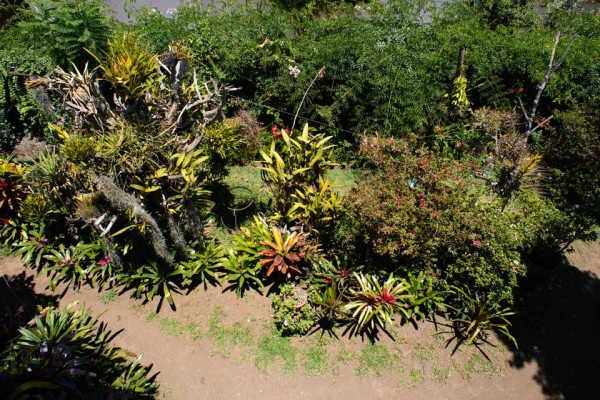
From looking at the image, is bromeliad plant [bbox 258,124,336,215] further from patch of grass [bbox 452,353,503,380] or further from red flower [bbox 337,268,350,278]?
patch of grass [bbox 452,353,503,380]

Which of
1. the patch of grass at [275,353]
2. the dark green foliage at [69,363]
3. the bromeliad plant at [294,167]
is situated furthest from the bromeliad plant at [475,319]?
the dark green foliage at [69,363]

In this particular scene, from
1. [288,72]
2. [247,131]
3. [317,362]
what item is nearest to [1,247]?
[247,131]

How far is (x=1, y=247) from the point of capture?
24.3ft

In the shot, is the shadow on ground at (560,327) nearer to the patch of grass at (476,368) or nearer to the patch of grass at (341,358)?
the patch of grass at (476,368)

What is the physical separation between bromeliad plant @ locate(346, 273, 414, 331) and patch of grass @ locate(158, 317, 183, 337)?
8.97 ft

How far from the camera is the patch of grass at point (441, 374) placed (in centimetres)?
562

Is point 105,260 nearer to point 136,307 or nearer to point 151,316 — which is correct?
point 136,307

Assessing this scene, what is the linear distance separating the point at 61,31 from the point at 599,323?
10.7 m

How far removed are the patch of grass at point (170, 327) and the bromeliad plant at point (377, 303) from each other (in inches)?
108

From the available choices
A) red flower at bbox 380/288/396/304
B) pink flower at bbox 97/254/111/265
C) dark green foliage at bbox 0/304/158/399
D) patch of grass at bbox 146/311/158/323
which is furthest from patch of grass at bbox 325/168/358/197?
dark green foliage at bbox 0/304/158/399

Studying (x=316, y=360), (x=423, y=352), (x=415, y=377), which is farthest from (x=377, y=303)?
(x=316, y=360)

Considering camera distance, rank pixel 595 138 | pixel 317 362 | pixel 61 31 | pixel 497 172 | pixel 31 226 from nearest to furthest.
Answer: pixel 317 362, pixel 595 138, pixel 61 31, pixel 31 226, pixel 497 172

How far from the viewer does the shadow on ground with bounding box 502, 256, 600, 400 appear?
5734 mm

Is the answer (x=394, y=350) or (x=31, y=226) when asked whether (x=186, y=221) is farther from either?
(x=394, y=350)
